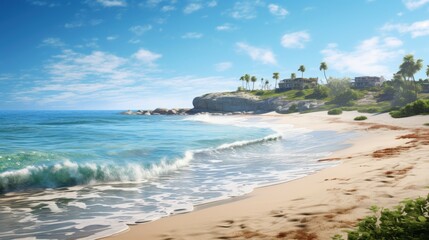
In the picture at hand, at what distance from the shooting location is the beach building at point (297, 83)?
14352 cm

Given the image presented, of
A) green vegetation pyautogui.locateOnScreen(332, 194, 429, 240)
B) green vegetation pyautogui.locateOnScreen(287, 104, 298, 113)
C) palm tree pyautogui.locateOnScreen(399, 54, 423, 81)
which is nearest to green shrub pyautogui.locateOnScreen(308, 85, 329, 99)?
green vegetation pyautogui.locateOnScreen(287, 104, 298, 113)

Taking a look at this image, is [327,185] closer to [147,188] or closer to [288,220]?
[288,220]

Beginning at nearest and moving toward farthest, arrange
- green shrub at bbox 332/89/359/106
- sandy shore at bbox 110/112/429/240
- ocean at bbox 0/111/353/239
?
sandy shore at bbox 110/112/429/240 < ocean at bbox 0/111/353/239 < green shrub at bbox 332/89/359/106

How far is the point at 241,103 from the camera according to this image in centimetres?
13250

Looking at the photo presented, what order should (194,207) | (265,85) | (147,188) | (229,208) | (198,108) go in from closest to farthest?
(229,208), (194,207), (147,188), (198,108), (265,85)

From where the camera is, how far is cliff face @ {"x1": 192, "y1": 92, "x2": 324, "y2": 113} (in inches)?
4100

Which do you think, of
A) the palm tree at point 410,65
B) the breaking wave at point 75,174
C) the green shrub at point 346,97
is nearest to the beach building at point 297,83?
the green shrub at point 346,97

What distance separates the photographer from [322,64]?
435 feet

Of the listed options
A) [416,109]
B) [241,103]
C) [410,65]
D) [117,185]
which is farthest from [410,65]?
[117,185]

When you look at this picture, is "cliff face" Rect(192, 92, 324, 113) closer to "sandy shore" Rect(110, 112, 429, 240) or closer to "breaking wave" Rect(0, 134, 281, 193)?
"breaking wave" Rect(0, 134, 281, 193)

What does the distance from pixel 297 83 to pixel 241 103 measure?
34.4 m

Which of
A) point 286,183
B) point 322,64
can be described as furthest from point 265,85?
point 286,183

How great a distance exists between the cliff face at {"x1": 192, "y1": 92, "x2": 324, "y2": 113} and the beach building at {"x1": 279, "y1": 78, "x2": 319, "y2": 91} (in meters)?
22.5

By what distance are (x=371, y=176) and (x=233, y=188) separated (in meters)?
4.41
